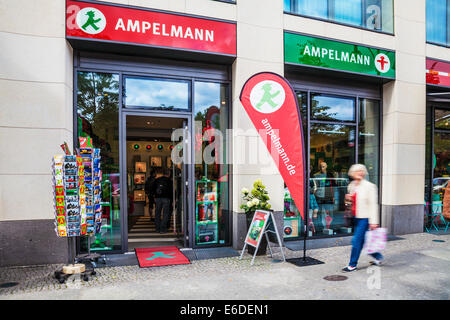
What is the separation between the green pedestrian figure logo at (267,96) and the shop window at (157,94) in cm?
183

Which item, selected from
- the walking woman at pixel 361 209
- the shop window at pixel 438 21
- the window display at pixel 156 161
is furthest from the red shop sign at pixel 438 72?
the window display at pixel 156 161

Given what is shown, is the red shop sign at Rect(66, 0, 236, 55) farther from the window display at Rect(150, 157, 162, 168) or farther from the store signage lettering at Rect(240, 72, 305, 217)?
the window display at Rect(150, 157, 162, 168)

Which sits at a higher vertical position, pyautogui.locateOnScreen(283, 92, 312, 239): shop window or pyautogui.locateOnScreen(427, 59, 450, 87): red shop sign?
pyautogui.locateOnScreen(427, 59, 450, 87): red shop sign

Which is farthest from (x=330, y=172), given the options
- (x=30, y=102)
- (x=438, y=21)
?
(x=30, y=102)

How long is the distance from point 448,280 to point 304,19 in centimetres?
615

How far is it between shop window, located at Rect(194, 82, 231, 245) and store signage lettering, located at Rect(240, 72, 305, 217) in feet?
5.02

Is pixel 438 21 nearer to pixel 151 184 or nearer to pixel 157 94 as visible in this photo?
pixel 157 94

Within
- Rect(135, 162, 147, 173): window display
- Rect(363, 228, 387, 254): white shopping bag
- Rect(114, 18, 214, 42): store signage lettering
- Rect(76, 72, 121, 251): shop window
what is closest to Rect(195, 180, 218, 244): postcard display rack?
Rect(76, 72, 121, 251): shop window

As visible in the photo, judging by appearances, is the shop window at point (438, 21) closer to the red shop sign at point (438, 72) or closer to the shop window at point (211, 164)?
the red shop sign at point (438, 72)

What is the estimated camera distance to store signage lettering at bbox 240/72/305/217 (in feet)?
18.7

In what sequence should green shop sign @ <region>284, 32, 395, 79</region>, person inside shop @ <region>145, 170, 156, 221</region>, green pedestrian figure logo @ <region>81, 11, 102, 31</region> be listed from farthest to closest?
1. person inside shop @ <region>145, 170, 156, 221</region>
2. green shop sign @ <region>284, 32, 395, 79</region>
3. green pedestrian figure logo @ <region>81, 11, 102, 31</region>

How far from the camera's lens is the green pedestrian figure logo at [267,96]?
231 inches
